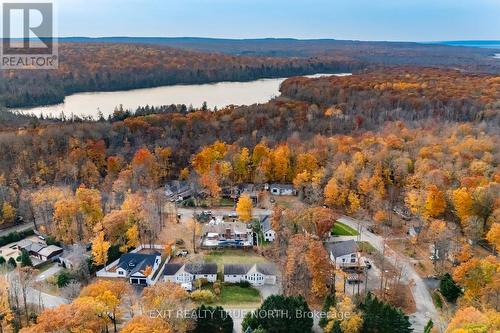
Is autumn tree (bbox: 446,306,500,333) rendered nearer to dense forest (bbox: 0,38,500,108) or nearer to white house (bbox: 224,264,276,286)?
white house (bbox: 224,264,276,286)

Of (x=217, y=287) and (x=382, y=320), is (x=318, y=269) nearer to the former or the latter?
(x=382, y=320)

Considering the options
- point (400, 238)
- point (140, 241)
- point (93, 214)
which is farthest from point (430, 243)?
point (93, 214)

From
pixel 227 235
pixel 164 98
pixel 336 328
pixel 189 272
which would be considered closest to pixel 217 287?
pixel 189 272

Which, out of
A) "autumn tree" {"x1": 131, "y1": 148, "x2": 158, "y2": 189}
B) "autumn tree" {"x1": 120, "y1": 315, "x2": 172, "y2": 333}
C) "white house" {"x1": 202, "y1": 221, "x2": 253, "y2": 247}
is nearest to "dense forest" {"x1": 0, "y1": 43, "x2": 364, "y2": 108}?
"autumn tree" {"x1": 131, "y1": 148, "x2": 158, "y2": 189}

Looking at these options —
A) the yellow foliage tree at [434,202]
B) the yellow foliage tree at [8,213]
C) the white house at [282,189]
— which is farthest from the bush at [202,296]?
the white house at [282,189]

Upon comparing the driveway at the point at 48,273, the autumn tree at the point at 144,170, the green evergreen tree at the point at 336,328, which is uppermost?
the autumn tree at the point at 144,170

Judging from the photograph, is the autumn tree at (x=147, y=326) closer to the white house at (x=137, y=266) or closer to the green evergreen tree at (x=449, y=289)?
the white house at (x=137, y=266)
